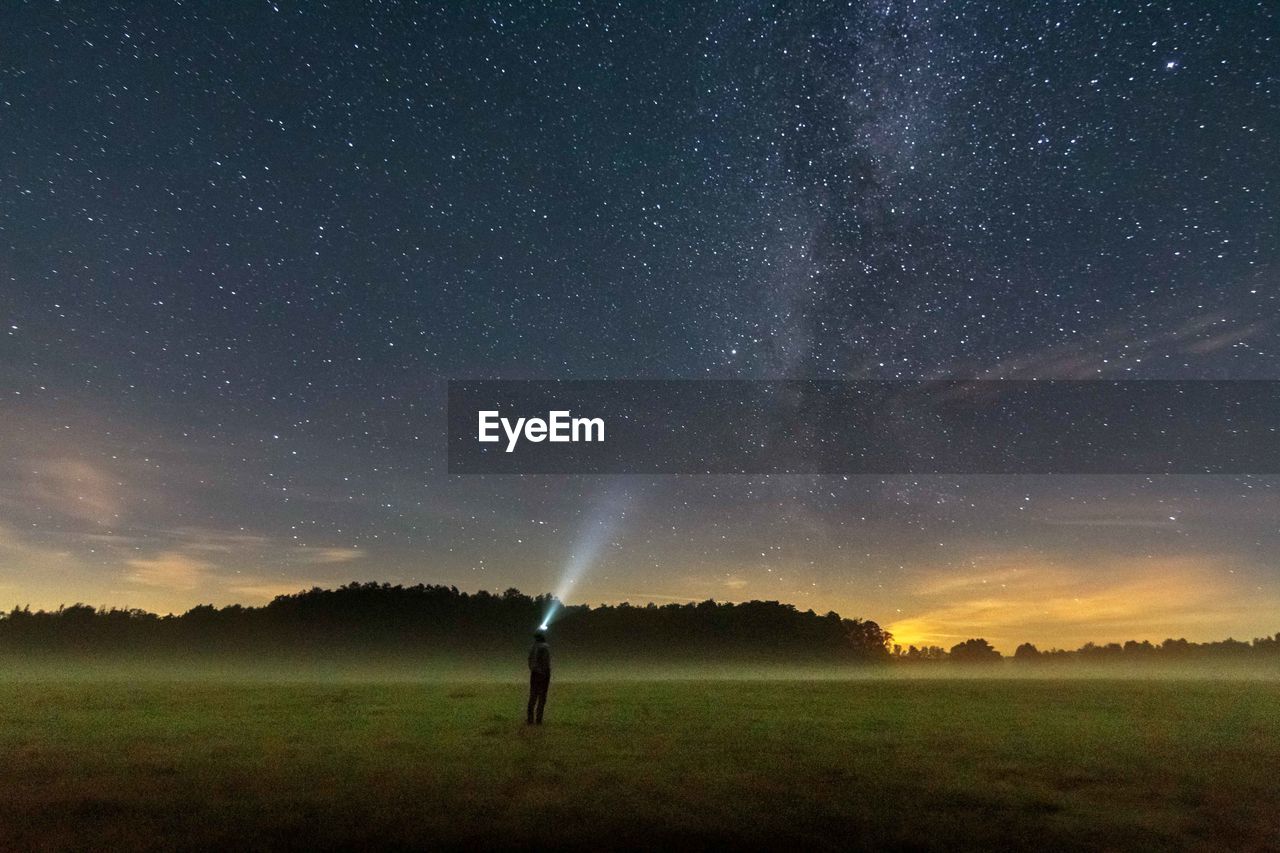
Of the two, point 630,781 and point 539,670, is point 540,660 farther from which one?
point 630,781

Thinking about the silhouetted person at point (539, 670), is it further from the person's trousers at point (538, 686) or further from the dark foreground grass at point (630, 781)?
the dark foreground grass at point (630, 781)

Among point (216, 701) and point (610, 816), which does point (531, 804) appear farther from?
point (216, 701)

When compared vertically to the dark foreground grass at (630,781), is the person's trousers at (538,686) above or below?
above

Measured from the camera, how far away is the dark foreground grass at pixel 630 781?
34.0 ft

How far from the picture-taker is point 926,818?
444 inches

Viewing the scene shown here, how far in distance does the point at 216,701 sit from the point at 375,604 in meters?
85.7

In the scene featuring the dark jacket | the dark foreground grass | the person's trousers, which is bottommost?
the dark foreground grass

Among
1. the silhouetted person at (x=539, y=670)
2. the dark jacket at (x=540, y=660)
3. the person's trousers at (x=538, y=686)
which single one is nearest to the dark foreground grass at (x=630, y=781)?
the person's trousers at (x=538, y=686)

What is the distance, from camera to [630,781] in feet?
43.4

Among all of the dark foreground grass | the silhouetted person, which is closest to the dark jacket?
the silhouetted person

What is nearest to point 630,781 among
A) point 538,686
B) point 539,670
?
point 539,670

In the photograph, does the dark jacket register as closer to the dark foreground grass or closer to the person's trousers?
the person's trousers

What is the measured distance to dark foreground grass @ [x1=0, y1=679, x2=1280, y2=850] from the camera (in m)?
10.4

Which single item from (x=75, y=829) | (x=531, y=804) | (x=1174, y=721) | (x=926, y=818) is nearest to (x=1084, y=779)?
(x=926, y=818)
